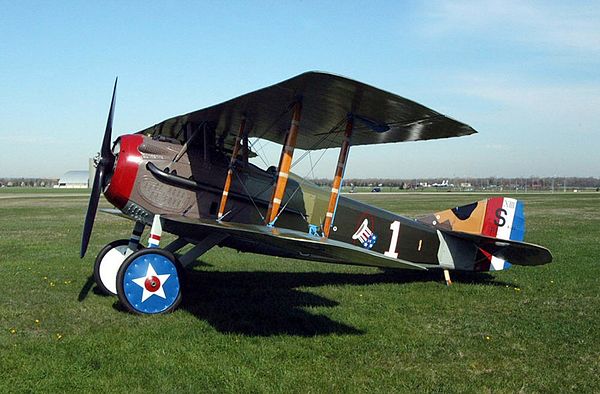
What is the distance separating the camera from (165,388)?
421cm

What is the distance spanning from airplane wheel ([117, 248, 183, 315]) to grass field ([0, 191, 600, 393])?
17 cm

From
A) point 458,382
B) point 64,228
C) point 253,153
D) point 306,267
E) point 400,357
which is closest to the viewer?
point 458,382

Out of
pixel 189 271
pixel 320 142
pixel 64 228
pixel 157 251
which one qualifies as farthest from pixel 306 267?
pixel 64 228

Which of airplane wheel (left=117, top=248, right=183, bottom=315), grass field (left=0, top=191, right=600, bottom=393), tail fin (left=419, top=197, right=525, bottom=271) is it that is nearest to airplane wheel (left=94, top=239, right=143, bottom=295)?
Result: grass field (left=0, top=191, right=600, bottom=393)

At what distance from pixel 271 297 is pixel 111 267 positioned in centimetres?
232

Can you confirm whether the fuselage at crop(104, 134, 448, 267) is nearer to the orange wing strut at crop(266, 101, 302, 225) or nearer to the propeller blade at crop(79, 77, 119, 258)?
the propeller blade at crop(79, 77, 119, 258)

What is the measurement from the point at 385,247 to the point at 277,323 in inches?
118

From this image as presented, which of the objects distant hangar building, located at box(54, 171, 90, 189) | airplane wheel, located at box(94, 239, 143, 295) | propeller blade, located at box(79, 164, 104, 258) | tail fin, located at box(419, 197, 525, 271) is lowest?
distant hangar building, located at box(54, 171, 90, 189)

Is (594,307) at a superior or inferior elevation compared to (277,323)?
superior

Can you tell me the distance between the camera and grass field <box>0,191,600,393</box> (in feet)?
14.6

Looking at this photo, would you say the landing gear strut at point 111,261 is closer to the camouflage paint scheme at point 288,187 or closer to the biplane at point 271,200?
the biplane at point 271,200

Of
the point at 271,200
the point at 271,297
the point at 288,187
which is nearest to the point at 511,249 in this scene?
the point at 288,187

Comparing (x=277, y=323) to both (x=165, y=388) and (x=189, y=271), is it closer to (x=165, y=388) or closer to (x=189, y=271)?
(x=165, y=388)

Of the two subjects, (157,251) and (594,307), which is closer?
(157,251)
